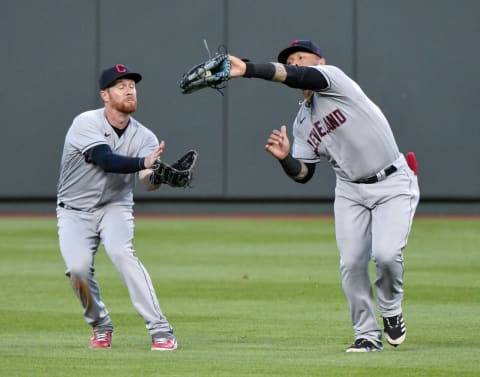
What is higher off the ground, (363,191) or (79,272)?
(363,191)

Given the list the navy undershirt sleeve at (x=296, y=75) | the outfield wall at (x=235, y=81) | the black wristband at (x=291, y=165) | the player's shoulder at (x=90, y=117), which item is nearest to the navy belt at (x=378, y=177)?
the black wristband at (x=291, y=165)

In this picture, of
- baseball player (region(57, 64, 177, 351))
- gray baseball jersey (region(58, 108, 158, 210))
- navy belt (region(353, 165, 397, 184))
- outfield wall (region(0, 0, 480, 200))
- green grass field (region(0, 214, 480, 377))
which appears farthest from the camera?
outfield wall (region(0, 0, 480, 200))

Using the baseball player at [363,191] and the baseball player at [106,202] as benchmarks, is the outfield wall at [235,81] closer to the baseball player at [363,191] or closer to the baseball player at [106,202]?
the baseball player at [106,202]

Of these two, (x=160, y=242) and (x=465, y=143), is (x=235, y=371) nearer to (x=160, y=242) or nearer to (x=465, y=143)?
(x=160, y=242)

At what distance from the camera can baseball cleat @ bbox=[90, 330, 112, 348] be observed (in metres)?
9.38

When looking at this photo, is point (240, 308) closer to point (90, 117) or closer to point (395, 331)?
point (90, 117)

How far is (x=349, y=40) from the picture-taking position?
24.5 meters

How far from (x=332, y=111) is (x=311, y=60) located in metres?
0.47

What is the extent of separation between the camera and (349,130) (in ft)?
29.9

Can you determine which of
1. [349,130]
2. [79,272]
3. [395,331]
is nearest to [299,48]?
[349,130]

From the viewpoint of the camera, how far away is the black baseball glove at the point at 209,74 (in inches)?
324

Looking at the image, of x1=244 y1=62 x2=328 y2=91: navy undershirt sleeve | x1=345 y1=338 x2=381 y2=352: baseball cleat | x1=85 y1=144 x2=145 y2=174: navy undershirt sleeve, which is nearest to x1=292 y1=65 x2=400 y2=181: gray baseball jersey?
x1=244 y1=62 x2=328 y2=91: navy undershirt sleeve

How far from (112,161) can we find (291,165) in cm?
125

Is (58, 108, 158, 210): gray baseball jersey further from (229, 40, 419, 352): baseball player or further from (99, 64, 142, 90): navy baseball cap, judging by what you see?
(229, 40, 419, 352): baseball player
